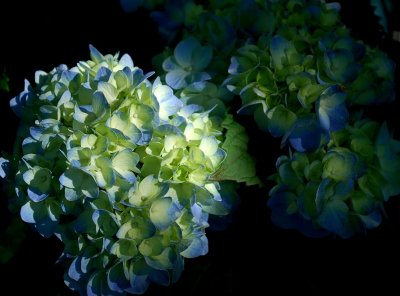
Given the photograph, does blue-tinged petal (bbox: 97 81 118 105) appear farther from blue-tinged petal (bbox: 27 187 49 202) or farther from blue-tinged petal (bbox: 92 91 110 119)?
blue-tinged petal (bbox: 27 187 49 202)

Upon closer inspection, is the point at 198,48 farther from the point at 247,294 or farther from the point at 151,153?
the point at 247,294

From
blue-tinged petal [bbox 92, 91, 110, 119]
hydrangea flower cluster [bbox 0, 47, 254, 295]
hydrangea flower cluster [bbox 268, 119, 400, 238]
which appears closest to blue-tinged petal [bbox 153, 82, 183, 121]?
hydrangea flower cluster [bbox 0, 47, 254, 295]

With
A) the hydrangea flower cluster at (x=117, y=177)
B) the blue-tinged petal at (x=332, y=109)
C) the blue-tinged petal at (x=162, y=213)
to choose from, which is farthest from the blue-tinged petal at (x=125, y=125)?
the blue-tinged petal at (x=332, y=109)

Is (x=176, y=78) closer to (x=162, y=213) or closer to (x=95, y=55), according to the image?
(x=95, y=55)

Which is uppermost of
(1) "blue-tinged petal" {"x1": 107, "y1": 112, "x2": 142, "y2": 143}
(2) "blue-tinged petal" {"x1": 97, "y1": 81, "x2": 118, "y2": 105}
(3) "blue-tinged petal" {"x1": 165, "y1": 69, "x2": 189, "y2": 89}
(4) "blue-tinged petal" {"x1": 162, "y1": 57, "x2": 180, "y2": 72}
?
(2) "blue-tinged petal" {"x1": 97, "y1": 81, "x2": 118, "y2": 105}

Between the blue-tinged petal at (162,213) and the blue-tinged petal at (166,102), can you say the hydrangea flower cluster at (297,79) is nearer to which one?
the blue-tinged petal at (166,102)

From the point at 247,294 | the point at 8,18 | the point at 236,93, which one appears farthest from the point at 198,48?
the point at 8,18
